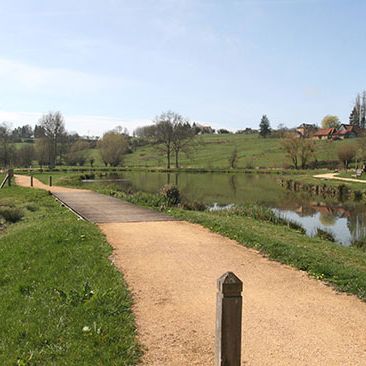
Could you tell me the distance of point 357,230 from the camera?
65.4ft

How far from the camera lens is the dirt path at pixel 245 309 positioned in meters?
5.59

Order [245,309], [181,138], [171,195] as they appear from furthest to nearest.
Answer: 1. [181,138]
2. [171,195]
3. [245,309]

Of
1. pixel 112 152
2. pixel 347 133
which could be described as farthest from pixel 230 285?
pixel 347 133

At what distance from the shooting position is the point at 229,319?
4242 mm

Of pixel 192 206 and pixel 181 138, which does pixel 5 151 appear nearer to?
pixel 181 138

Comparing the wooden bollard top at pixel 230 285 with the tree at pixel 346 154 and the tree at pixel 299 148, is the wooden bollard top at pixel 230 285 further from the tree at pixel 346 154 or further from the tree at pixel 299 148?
the tree at pixel 299 148

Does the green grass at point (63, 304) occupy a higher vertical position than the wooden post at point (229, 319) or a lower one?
lower

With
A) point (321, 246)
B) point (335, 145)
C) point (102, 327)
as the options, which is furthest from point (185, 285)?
point (335, 145)

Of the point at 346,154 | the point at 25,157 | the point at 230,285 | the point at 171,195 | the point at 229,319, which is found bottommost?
the point at 171,195

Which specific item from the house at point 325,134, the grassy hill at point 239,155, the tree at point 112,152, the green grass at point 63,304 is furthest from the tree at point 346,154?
the green grass at point 63,304

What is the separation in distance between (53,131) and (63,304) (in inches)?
2855

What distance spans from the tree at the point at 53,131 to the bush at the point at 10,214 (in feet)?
190

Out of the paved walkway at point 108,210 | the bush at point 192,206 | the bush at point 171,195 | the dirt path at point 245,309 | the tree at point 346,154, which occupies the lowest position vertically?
the bush at point 192,206

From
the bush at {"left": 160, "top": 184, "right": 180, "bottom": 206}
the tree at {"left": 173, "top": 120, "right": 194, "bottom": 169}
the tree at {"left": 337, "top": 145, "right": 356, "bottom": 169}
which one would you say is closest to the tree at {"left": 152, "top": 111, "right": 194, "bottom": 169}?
the tree at {"left": 173, "top": 120, "right": 194, "bottom": 169}
